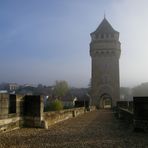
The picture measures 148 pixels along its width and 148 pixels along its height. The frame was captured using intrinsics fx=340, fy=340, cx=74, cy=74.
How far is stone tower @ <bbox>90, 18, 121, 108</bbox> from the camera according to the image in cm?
6612

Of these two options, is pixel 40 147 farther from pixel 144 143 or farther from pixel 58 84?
pixel 58 84

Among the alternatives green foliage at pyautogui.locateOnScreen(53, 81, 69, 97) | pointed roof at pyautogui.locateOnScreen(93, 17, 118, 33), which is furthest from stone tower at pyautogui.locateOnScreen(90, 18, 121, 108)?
green foliage at pyautogui.locateOnScreen(53, 81, 69, 97)

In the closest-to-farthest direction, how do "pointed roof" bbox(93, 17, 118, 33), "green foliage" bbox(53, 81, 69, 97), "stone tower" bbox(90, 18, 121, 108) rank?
1. "stone tower" bbox(90, 18, 121, 108)
2. "pointed roof" bbox(93, 17, 118, 33)
3. "green foliage" bbox(53, 81, 69, 97)

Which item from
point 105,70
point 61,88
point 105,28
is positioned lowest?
point 61,88

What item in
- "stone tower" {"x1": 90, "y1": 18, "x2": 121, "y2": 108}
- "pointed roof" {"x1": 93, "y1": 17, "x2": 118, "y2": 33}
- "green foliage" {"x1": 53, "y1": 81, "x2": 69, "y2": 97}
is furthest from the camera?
"green foliage" {"x1": 53, "y1": 81, "x2": 69, "y2": 97}

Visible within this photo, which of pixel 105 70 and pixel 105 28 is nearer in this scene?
pixel 105 70

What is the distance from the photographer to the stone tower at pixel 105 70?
66.1m

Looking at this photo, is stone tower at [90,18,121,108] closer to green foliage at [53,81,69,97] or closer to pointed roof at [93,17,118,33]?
pointed roof at [93,17,118,33]

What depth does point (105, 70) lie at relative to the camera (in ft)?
219

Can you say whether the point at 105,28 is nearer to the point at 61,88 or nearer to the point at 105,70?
the point at 105,70

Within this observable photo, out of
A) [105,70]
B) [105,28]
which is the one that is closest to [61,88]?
[105,28]

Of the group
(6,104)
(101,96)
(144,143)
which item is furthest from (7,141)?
(101,96)

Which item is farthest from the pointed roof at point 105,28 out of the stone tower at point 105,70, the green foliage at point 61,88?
the green foliage at point 61,88

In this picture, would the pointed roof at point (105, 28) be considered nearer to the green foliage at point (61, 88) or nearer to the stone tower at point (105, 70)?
the stone tower at point (105, 70)
